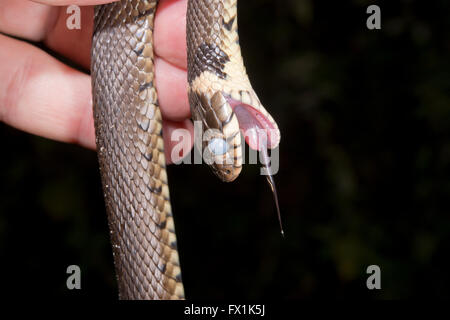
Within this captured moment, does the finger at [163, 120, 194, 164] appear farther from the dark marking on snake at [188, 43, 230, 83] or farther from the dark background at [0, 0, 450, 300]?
the dark background at [0, 0, 450, 300]

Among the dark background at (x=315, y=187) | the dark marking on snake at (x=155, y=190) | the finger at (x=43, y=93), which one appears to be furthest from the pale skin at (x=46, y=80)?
the dark background at (x=315, y=187)

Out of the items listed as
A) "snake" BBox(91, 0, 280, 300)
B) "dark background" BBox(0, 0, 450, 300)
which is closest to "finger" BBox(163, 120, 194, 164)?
"snake" BBox(91, 0, 280, 300)

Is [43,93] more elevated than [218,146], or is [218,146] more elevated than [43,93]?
[43,93]

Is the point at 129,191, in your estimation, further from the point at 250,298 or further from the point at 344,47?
the point at 344,47

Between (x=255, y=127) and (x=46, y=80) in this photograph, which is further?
(x=46, y=80)

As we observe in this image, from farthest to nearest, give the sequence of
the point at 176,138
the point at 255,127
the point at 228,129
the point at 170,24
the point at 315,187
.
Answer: the point at 315,187 < the point at 176,138 < the point at 170,24 < the point at 255,127 < the point at 228,129

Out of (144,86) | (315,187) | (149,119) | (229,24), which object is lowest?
(315,187)

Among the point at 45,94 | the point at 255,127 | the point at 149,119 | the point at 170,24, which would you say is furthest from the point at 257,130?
the point at 45,94

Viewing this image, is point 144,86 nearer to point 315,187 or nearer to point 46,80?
point 46,80
